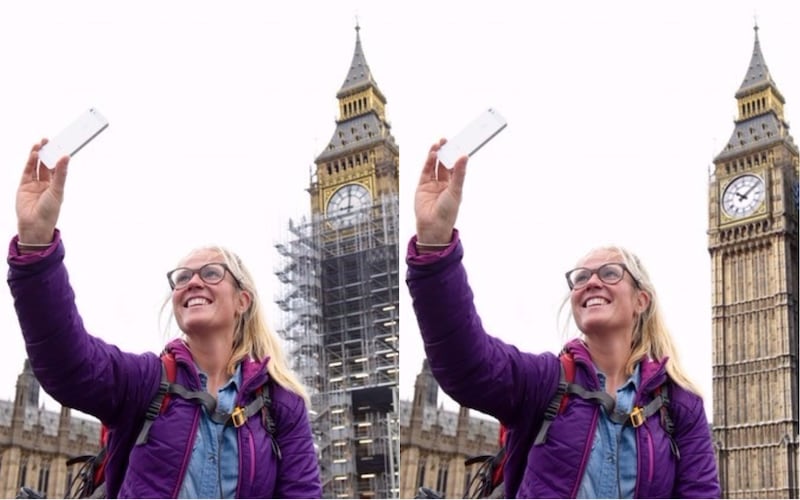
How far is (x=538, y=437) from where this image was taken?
2404 mm

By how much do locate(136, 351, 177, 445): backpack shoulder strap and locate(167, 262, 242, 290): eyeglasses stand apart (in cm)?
17

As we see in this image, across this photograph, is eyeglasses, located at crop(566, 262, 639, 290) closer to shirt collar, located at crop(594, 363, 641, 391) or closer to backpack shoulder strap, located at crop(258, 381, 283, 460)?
shirt collar, located at crop(594, 363, 641, 391)

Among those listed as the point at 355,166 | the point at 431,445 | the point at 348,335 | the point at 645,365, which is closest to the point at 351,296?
the point at 348,335

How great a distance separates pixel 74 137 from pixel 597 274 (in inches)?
42.5

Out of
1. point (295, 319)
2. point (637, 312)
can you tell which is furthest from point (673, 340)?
point (295, 319)

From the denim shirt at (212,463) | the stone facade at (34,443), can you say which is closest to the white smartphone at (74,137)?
the denim shirt at (212,463)

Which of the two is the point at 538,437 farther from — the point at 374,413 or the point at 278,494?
the point at 374,413

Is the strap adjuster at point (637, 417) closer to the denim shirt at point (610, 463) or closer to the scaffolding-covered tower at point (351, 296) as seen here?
the denim shirt at point (610, 463)

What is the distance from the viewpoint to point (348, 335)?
16.7m

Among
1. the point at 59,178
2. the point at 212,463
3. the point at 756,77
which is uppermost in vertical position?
the point at 756,77

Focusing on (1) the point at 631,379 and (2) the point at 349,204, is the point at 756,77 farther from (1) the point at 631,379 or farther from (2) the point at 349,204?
(1) the point at 631,379

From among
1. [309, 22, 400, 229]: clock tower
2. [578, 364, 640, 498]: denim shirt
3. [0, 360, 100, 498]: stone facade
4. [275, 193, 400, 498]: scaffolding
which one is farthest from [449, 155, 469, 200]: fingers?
[0, 360, 100, 498]: stone facade

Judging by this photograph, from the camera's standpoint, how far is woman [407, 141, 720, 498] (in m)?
2.26

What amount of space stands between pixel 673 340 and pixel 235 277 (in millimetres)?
948
